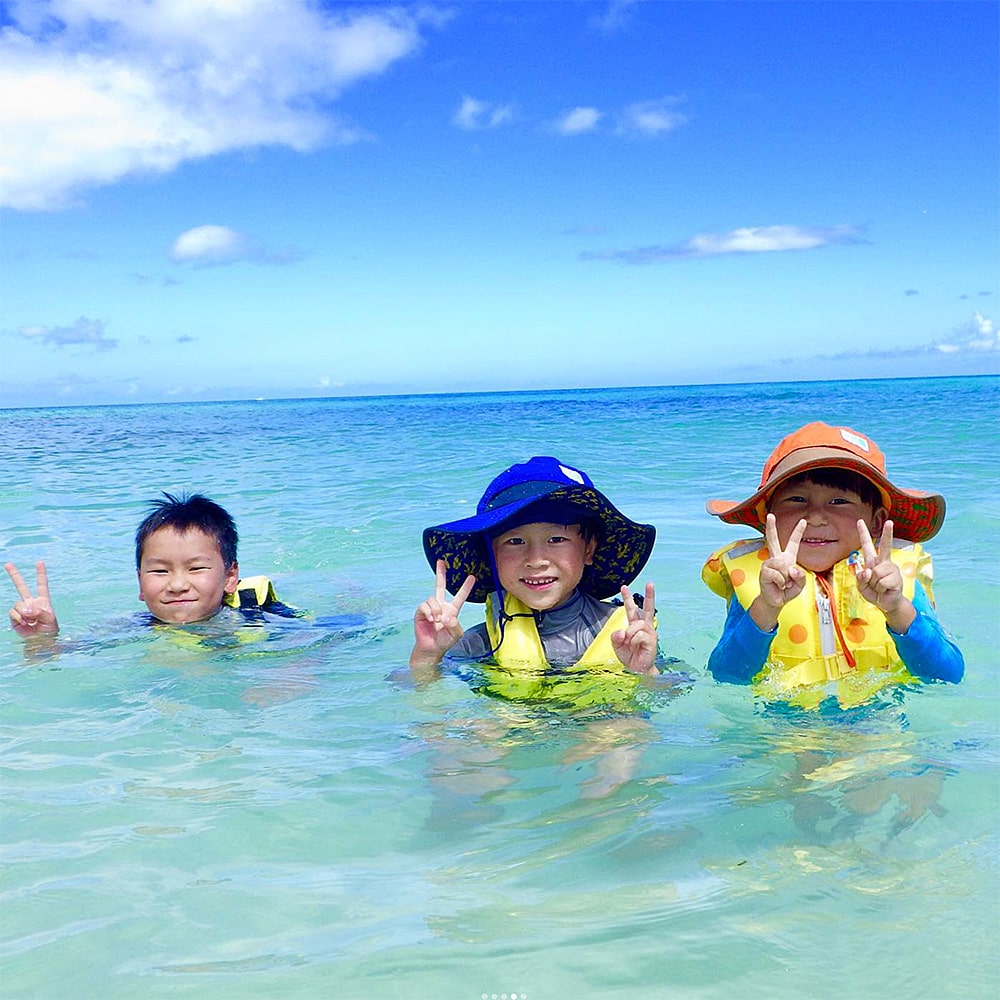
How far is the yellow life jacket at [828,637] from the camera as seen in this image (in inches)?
138

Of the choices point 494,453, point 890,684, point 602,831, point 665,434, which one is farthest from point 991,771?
point 665,434

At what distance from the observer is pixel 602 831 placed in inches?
106

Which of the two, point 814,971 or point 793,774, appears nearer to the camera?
point 814,971

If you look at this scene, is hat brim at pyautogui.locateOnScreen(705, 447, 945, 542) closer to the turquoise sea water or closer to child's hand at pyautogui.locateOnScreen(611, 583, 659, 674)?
child's hand at pyautogui.locateOnScreen(611, 583, 659, 674)

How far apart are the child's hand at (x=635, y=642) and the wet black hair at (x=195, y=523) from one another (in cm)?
224

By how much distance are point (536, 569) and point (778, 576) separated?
94 centimetres

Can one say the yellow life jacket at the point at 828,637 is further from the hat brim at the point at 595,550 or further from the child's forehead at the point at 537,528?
the child's forehead at the point at 537,528

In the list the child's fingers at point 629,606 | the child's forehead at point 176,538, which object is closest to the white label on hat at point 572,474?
the child's fingers at point 629,606

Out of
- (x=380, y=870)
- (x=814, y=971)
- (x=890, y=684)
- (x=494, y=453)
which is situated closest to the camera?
(x=814, y=971)

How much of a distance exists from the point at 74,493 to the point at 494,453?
258 inches

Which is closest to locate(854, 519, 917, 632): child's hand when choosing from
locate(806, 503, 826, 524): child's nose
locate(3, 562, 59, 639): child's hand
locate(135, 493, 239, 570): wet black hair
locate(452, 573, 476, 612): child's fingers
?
locate(806, 503, 826, 524): child's nose

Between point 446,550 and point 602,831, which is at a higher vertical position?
point 446,550

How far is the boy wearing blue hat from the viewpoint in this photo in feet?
11.9

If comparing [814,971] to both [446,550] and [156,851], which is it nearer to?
[156,851]
